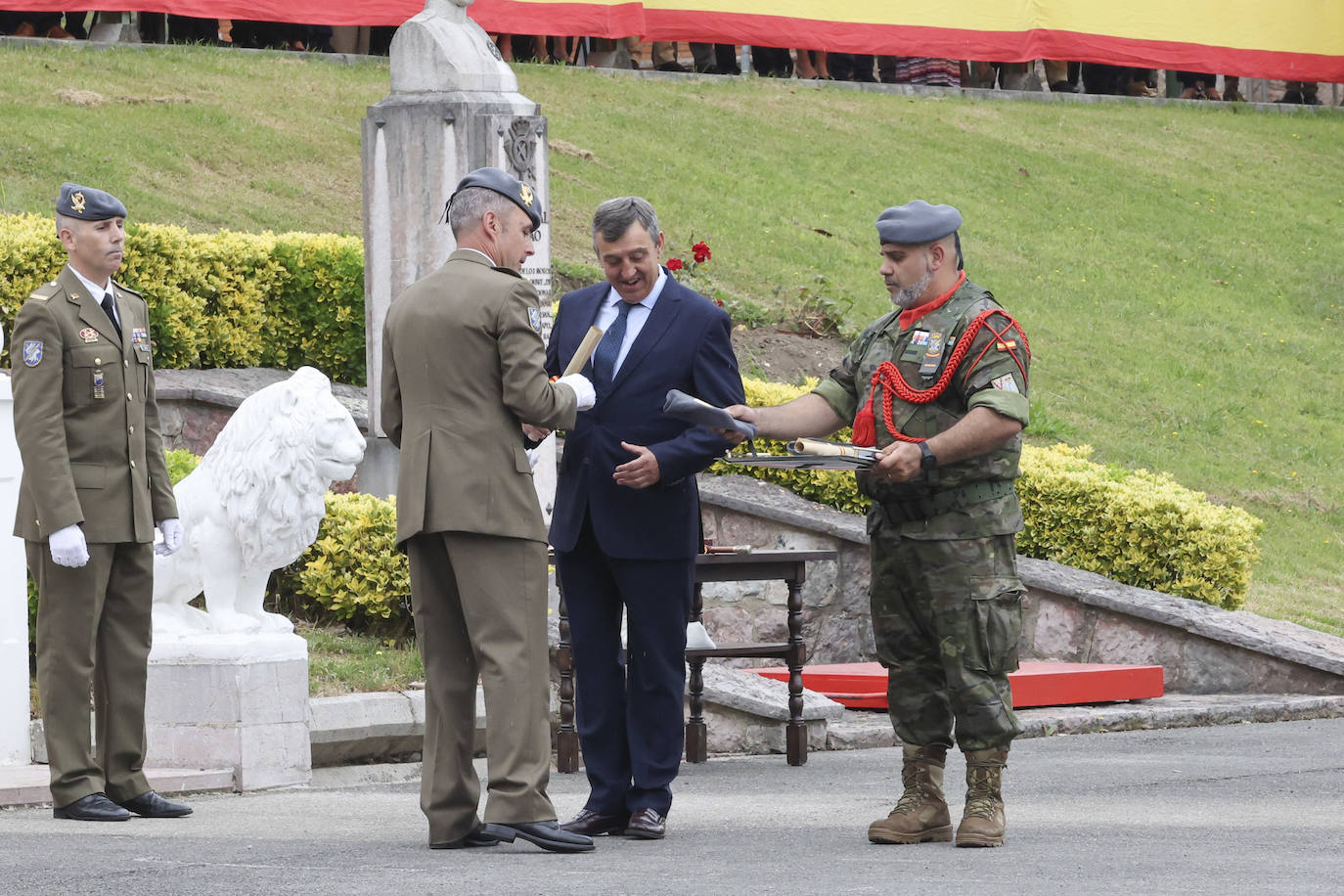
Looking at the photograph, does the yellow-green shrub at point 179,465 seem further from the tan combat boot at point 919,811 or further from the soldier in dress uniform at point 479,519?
the tan combat boot at point 919,811

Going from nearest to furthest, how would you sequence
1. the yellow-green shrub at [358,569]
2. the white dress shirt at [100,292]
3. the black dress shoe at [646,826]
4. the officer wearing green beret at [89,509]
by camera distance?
the black dress shoe at [646,826], the officer wearing green beret at [89,509], the white dress shirt at [100,292], the yellow-green shrub at [358,569]

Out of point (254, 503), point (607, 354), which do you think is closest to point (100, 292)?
point (254, 503)

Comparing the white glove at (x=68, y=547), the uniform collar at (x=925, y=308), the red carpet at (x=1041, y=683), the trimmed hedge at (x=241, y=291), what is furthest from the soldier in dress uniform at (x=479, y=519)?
the trimmed hedge at (x=241, y=291)

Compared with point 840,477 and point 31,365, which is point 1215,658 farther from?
point 31,365

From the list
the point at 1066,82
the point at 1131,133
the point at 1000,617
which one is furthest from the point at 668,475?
the point at 1066,82

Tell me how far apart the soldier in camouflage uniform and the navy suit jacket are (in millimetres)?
222

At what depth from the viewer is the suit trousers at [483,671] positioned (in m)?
5.80

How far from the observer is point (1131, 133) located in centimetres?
2681

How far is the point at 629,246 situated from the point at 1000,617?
5.34 feet

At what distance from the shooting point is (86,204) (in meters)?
6.77

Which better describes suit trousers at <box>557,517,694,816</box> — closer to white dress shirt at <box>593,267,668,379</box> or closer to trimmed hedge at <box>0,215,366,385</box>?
white dress shirt at <box>593,267,668,379</box>

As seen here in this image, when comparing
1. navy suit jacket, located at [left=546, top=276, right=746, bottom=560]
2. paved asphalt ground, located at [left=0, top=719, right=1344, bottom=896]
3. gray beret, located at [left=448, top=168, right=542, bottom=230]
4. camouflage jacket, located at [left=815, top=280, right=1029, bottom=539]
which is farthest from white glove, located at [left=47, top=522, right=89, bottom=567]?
camouflage jacket, located at [left=815, top=280, right=1029, bottom=539]

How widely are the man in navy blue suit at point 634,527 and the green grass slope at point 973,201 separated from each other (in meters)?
7.12

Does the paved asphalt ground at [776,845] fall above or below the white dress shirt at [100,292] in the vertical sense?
below
